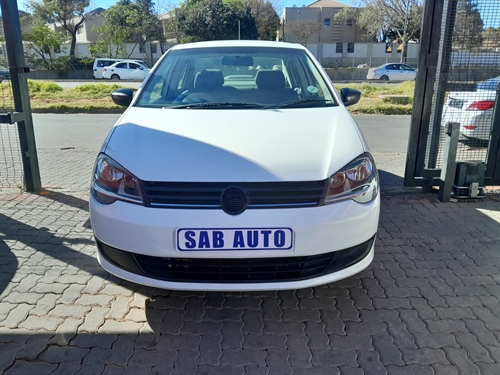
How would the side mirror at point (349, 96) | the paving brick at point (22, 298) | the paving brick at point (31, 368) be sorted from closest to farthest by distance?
the paving brick at point (31, 368) → the paving brick at point (22, 298) → the side mirror at point (349, 96)

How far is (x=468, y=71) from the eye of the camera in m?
4.46

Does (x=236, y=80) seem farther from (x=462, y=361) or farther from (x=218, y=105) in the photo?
(x=462, y=361)

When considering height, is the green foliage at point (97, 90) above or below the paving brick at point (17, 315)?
above

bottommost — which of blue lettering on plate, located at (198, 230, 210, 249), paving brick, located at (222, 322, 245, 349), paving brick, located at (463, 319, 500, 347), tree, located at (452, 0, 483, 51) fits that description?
paving brick, located at (222, 322, 245, 349)

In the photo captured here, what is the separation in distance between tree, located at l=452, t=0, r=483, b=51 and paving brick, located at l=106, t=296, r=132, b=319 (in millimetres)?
4020

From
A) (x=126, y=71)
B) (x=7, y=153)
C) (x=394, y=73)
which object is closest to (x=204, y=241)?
(x=7, y=153)

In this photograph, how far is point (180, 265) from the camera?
238cm

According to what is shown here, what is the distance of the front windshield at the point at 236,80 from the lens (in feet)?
11.2

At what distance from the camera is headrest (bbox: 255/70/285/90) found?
11.9ft

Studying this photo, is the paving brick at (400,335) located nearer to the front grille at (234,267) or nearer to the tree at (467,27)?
the front grille at (234,267)

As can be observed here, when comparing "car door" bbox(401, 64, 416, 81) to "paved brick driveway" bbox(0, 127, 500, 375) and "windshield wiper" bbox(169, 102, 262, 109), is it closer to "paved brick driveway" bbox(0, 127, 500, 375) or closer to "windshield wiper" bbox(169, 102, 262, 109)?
→ "paved brick driveway" bbox(0, 127, 500, 375)

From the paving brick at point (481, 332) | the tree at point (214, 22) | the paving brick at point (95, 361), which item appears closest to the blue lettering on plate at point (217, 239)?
the paving brick at point (95, 361)

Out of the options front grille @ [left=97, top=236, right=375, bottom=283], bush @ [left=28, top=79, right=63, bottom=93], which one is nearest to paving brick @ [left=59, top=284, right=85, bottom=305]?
front grille @ [left=97, top=236, right=375, bottom=283]

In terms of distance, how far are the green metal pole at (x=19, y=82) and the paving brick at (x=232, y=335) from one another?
11.4ft
